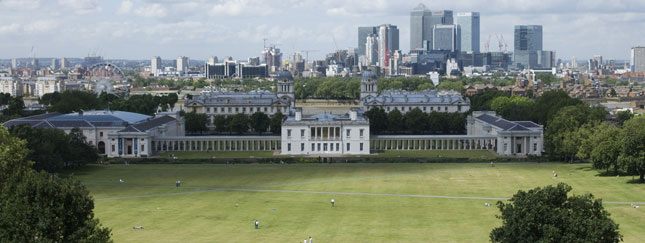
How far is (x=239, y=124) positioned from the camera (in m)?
138

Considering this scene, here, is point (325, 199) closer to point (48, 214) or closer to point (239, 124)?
point (48, 214)

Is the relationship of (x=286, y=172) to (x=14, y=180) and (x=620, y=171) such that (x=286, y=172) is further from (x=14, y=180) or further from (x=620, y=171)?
(x=14, y=180)

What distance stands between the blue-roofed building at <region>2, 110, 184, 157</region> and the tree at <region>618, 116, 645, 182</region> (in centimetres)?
5888

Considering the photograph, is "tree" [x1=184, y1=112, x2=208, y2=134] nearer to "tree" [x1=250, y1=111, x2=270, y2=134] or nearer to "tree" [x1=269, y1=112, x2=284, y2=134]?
"tree" [x1=250, y1=111, x2=270, y2=134]

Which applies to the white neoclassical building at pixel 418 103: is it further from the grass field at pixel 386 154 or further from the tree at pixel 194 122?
the grass field at pixel 386 154

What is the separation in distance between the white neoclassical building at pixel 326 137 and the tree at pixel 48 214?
72942 millimetres

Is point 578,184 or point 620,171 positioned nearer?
point 578,184

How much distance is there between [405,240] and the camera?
56000 mm

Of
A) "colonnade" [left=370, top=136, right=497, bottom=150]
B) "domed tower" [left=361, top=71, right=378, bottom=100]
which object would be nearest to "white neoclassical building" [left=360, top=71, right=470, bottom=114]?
"domed tower" [left=361, top=71, right=378, bottom=100]

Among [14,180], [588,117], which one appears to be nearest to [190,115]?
[588,117]

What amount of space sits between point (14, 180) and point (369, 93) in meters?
139

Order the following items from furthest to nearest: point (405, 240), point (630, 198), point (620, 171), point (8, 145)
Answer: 1. point (620, 171)
2. point (630, 198)
3. point (8, 145)
4. point (405, 240)

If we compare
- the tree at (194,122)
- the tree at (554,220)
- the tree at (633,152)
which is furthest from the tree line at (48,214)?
the tree at (194,122)

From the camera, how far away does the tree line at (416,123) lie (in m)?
140
